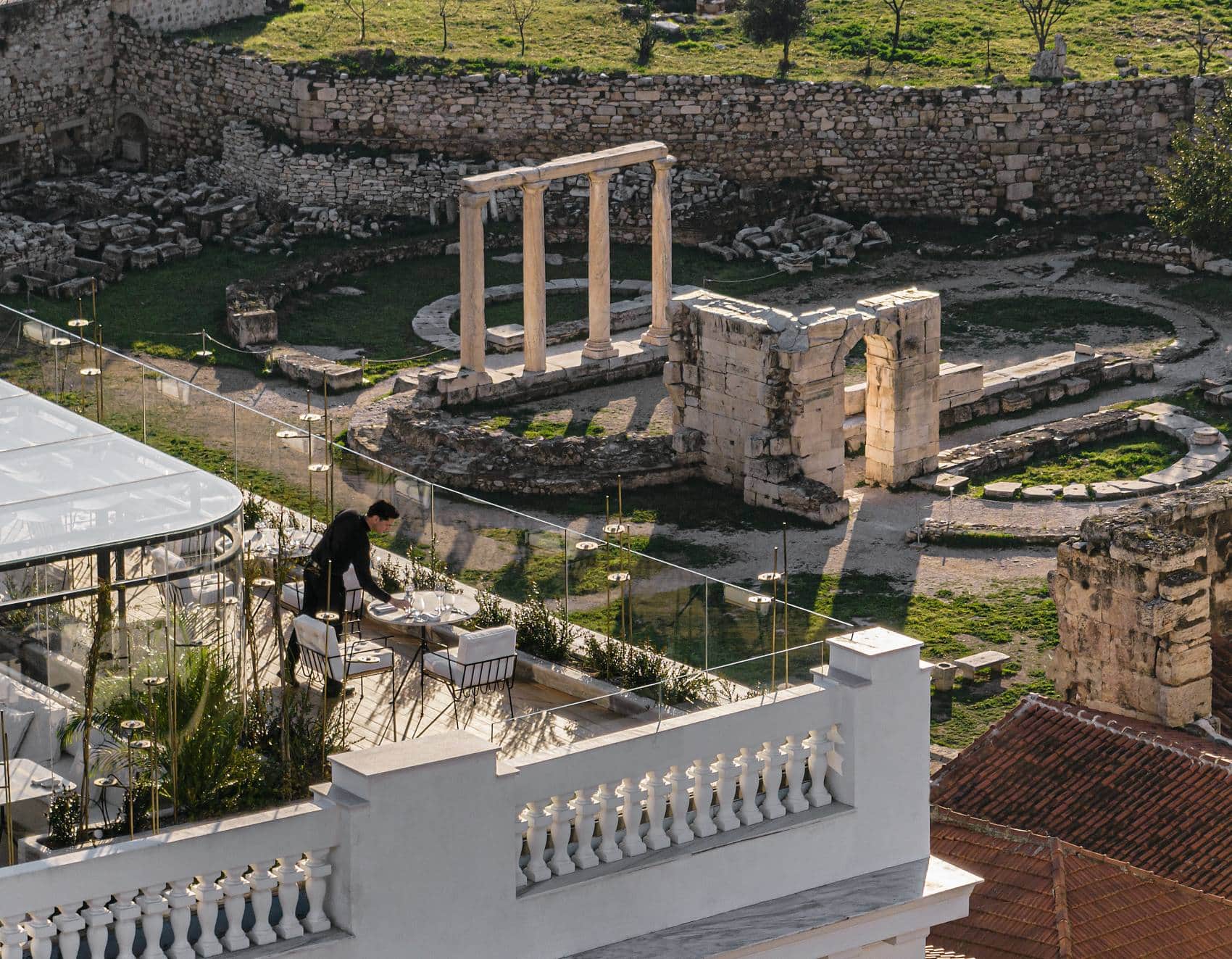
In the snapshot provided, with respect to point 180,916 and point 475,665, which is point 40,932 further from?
point 475,665

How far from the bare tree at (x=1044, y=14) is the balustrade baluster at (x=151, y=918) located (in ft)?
122

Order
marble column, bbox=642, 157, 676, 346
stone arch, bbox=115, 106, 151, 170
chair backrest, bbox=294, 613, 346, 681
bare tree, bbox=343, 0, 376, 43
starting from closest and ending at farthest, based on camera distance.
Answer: chair backrest, bbox=294, 613, 346, 681 < marble column, bbox=642, 157, 676, 346 < bare tree, bbox=343, 0, 376, 43 < stone arch, bbox=115, 106, 151, 170

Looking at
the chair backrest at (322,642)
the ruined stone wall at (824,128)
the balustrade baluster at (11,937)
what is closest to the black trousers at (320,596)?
the chair backrest at (322,642)

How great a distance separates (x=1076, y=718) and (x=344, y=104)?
91.5 feet

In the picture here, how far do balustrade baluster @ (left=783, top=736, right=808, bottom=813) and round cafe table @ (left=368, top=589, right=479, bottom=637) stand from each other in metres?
3.47

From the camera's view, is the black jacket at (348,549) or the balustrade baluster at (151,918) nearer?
the balustrade baluster at (151,918)

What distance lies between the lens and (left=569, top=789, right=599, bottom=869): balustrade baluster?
1205cm

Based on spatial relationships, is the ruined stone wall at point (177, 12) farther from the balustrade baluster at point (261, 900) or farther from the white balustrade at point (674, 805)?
the balustrade baluster at point (261, 900)

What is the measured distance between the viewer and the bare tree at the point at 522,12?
47.0 m

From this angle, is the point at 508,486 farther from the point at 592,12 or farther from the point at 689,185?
the point at 592,12

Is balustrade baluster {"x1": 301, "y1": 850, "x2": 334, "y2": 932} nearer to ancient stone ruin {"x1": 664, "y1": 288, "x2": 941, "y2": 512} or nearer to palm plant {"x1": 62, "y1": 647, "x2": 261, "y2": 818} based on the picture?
palm plant {"x1": 62, "y1": 647, "x2": 261, "y2": 818}

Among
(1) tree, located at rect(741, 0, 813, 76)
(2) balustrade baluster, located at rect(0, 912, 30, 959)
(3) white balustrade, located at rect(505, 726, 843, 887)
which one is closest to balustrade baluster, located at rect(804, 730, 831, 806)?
(3) white balustrade, located at rect(505, 726, 843, 887)

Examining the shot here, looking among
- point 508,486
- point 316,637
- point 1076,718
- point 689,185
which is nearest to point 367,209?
point 689,185

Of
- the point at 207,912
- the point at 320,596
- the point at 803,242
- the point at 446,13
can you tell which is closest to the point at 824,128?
the point at 803,242
